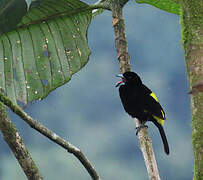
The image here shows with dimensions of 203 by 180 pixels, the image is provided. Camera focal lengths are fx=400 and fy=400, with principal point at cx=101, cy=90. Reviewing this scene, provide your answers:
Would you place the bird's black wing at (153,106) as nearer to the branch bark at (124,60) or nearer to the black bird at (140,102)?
the black bird at (140,102)

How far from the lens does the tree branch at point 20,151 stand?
5.86 ft

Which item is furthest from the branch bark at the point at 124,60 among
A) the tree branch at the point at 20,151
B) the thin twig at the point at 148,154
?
the tree branch at the point at 20,151

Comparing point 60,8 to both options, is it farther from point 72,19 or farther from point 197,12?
point 197,12

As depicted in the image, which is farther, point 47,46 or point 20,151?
point 47,46

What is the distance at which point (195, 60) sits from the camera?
1.27 metres

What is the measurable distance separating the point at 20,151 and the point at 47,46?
50.5 inches

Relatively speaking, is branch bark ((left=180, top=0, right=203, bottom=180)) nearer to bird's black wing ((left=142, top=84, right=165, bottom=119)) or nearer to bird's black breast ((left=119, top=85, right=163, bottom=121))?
bird's black breast ((left=119, top=85, right=163, bottom=121))

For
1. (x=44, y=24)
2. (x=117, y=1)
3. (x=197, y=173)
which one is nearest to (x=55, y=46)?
(x=44, y=24)

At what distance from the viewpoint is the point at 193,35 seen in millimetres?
1336

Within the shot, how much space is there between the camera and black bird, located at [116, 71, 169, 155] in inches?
144

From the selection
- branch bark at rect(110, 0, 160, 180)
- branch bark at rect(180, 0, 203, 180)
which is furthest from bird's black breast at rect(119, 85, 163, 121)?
branch bark at rect(180, 0, 203, 180)

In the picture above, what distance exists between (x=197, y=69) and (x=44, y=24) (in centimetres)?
184

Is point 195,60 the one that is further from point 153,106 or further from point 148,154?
point 153,106

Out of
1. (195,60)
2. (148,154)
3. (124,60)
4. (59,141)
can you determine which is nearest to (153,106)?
(124,60)
